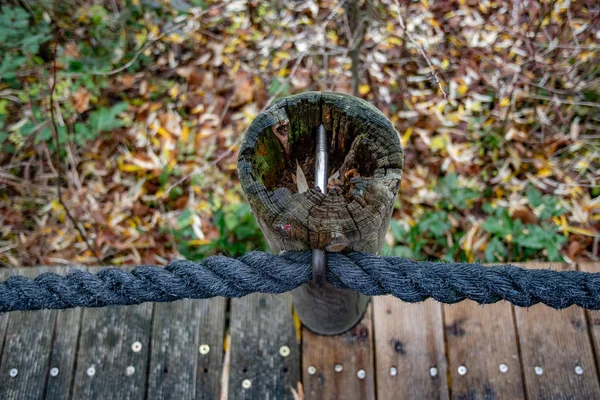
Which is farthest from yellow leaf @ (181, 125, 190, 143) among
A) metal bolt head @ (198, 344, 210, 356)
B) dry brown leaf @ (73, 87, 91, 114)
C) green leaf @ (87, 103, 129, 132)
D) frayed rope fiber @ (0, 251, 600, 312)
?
frayed rope fiber @ (0, 251, 600, 312)

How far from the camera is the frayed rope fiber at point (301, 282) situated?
4.26 ft

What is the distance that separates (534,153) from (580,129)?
357 millimetres

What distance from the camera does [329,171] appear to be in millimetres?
1446

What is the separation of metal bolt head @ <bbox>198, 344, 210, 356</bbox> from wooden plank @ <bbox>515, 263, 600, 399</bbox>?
1317mm

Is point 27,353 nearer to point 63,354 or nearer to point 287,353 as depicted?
point 63,354

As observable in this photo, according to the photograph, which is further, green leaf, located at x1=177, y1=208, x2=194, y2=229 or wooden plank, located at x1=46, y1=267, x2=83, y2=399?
green leaf, located at x1=177, y1=208, x2=194, y2=229

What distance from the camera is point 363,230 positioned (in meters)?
1.24

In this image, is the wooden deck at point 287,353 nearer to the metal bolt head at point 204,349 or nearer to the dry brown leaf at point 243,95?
the metal bolt head at point 204,349

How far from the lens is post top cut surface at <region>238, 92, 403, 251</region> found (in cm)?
121

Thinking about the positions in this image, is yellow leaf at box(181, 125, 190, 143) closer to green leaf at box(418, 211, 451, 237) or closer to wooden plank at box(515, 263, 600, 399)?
green leaf at box(418, 211, 451, 237)

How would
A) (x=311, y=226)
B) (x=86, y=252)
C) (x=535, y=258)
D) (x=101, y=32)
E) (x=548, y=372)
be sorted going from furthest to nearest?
(x=101, y=32) < (x=86, y=252) < (x=535, y=258) < (x=548, y=372) < (x=311, y=226)

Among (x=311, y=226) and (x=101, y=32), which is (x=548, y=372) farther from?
(x=101, y=32)

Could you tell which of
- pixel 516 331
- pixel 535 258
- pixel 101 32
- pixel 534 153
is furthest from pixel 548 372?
pixel 101 32

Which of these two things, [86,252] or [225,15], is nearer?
[86,252]
